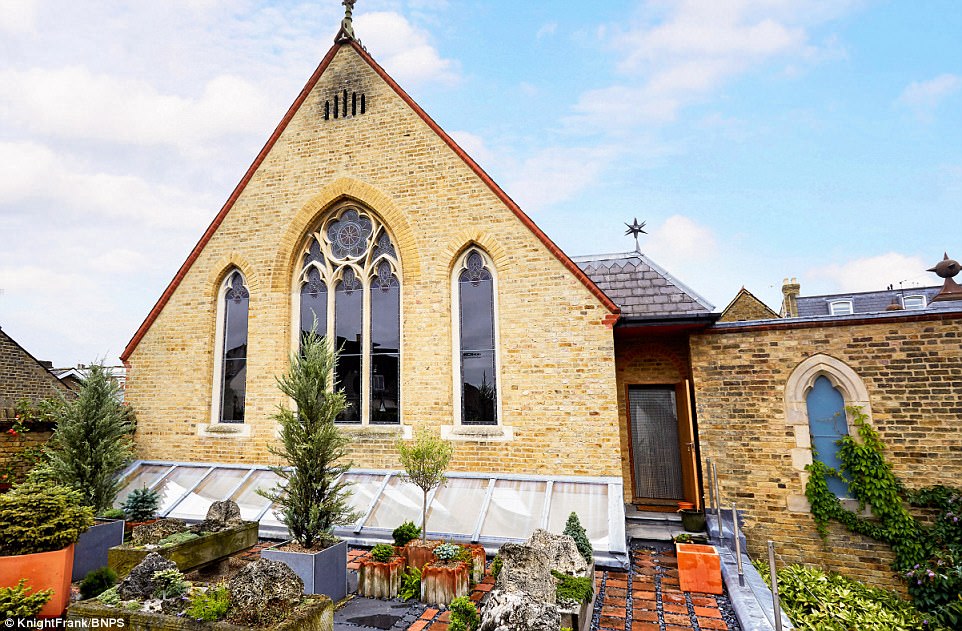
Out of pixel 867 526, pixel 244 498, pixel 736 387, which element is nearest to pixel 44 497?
pixel 244 498

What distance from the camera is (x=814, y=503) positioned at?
26.7 feet

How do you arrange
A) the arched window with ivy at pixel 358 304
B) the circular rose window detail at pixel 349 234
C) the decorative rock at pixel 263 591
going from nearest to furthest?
the decorative rock at pixel 263 591
the arched window with ivy at pixel 358 304
the circular rose window detail at pixel 349 234

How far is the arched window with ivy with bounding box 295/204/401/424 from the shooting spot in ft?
31.2

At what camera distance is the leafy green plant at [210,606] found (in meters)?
4.39

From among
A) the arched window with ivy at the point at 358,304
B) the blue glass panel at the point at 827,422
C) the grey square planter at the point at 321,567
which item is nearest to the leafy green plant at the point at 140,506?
the arched window with ivy at the point at 358,304

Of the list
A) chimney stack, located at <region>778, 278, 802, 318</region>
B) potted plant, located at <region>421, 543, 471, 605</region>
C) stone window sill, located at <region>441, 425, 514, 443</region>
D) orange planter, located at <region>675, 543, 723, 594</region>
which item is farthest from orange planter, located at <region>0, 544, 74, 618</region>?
chimney stack, located at <region>778, 278, 802, 318</region>

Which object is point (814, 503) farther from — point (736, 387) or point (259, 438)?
point (259, 438)

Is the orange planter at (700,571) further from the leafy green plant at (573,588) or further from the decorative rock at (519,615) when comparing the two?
the decorative rock at (519,615)

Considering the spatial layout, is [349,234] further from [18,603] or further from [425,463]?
[18,603]

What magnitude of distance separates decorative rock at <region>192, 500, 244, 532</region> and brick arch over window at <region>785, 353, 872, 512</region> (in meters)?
8.91

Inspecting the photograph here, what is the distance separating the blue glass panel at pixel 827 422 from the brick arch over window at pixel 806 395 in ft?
0.26

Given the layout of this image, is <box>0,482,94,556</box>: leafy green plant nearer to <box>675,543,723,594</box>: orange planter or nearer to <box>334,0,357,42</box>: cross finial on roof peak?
<box>675,543,723,594</box>: orange planter

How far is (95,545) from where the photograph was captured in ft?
22.7

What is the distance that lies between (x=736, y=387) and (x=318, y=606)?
7.42 metres
